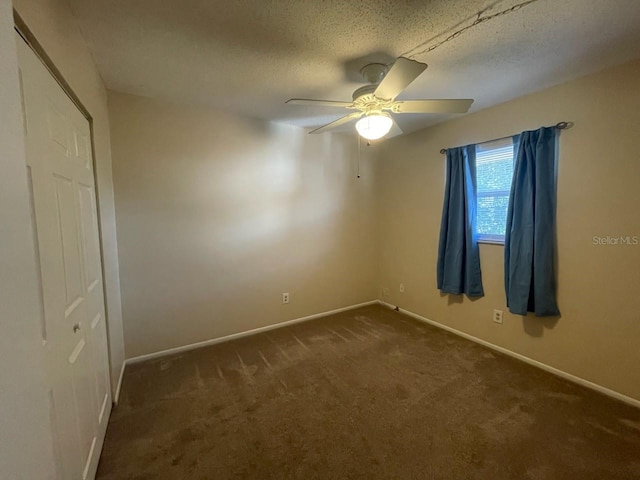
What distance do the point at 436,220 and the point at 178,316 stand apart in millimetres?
2975

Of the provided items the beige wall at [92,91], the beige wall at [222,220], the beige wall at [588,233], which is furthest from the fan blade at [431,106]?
the beige wall at [92,91]

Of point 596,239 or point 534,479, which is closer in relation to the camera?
point 534,479

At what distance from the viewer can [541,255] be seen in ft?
7.70

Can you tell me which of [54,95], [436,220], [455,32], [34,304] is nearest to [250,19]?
[54,95]

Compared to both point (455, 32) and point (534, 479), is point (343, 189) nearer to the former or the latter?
point (455, 32)

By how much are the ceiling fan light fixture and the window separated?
1.50 meters

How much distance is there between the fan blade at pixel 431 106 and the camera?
1.82 m

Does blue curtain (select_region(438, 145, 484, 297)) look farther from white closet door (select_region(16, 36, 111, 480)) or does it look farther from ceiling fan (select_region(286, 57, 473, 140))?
white closet door (select_region(16, 36, 111, 480))

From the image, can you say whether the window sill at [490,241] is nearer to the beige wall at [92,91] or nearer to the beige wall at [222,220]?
the beige wall at [222,220]

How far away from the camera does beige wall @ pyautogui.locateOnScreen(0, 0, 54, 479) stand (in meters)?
0.58

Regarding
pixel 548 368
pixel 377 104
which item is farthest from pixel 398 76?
pixel 548 368

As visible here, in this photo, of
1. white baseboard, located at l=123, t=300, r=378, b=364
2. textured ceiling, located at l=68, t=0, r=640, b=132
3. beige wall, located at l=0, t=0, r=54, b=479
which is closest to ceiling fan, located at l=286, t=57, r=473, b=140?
textured ceiling, located at l=68, t=0, r=640, b=132
